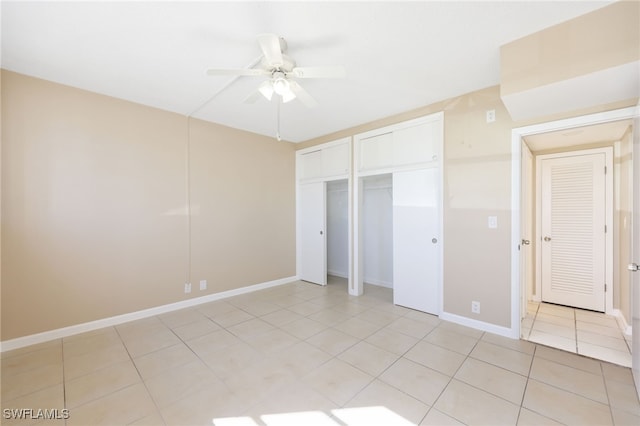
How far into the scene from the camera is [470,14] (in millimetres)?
1786

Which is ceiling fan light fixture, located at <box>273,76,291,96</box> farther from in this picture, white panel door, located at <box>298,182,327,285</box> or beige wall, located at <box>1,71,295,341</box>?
white panel door, located at <box>298,182,327,285</box>

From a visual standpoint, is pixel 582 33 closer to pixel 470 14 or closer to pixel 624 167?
pixel 470 14

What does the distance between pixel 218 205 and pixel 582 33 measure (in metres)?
4.20

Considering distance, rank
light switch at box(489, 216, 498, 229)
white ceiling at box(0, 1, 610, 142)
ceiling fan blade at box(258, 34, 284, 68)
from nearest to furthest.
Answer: ceiling fan blade at box(258, 34, 284, 68), white ceiling at box(0, 1, 610, 142), light switch at box(489, 216, 498, 229)

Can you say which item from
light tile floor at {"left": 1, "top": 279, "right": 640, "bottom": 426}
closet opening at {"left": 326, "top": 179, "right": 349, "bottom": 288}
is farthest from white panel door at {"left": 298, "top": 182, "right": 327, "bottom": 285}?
light tile floor at {"left": 1, "top": 279, "right": 640, "bottom": 426}

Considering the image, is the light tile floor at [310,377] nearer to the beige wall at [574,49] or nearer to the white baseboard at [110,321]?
the white baseboard at [110,321]

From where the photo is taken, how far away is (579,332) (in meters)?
2.79

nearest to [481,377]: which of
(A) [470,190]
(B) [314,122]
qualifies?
(A) [470,190]

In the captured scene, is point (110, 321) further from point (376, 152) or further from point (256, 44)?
point (376, 152)

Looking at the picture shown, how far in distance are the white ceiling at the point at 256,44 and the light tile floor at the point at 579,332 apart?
2.73 m

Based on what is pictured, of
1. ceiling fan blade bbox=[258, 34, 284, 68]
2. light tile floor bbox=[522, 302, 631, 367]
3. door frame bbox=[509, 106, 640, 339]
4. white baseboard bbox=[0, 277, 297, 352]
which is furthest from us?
door frame bbox=[509, 106, 640, 339]

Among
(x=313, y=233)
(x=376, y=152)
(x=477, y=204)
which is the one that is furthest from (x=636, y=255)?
(x=313, y=233)

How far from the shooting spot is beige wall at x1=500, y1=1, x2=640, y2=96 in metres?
1.68

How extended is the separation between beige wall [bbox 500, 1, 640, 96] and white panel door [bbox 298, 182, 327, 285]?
3.07m
